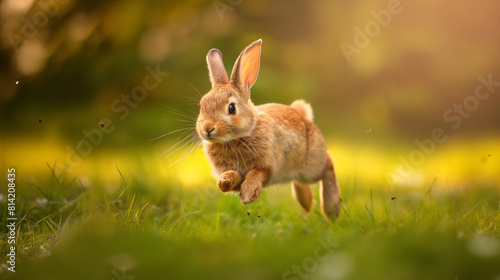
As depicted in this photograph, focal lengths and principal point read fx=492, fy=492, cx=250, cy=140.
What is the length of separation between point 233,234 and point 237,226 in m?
0.39

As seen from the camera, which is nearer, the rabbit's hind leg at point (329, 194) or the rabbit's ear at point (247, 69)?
the rabbit's ear at point (247, 69)

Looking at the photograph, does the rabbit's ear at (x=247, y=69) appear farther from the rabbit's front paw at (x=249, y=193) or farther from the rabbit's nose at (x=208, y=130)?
the rabbit's front paw at (x=249, y=193)

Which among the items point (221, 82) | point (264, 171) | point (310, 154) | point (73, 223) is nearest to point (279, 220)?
point (310, 154)

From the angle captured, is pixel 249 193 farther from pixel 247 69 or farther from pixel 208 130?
pixel 247 69

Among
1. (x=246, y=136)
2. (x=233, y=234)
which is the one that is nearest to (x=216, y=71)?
(x=246, y=136)

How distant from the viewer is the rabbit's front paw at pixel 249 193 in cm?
281

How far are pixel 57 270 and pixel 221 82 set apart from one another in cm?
161

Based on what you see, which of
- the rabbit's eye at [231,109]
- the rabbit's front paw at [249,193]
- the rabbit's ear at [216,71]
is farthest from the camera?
the rabbit's ear at [216,71]

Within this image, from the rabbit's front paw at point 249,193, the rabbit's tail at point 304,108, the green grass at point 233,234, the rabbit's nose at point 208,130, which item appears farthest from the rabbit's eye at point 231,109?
the rabbit's tail at point 304,108

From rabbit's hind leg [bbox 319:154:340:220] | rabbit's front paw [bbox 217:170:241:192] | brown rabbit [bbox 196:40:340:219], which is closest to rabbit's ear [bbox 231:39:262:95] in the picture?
brown rabbit [bbox 196:40:340:219]

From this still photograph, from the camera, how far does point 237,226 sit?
3678 millimetres

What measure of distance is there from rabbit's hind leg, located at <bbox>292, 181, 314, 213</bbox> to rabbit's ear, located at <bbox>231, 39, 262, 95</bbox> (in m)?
1.27

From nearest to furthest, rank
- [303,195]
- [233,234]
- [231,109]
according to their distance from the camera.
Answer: [231,109] → [233,234] → [303,195]

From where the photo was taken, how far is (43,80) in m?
4.36
